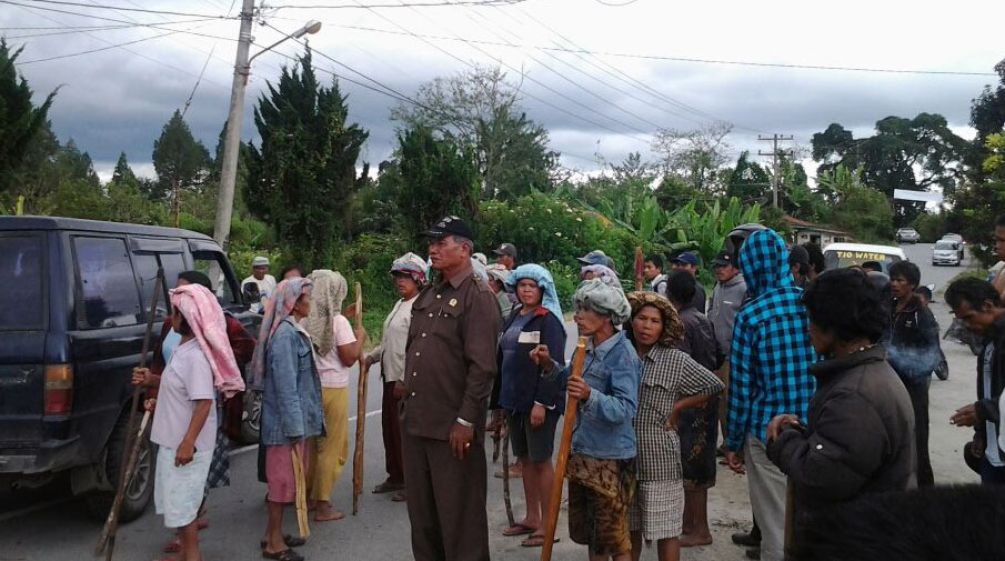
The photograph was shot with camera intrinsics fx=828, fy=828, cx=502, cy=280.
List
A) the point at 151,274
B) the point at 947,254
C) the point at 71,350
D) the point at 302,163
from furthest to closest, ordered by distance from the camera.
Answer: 1. the point at 947,254
2. the point at 302,163
3. the point at 151,274
4. the point at 71,350

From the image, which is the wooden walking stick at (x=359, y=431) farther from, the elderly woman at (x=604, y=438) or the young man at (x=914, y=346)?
the young man at (x=914, y=346)

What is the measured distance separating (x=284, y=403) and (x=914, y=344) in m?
4.33

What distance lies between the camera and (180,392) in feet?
15.1

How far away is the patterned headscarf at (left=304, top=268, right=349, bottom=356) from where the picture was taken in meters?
5.71

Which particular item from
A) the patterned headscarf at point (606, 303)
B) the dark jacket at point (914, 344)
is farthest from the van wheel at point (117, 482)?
the dark jacket at point (914, 344)

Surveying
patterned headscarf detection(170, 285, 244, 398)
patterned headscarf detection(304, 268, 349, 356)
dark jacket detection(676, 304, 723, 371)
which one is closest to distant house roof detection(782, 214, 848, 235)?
dark jacket detection(676, 304, 723, 371)

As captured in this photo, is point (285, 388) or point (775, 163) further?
point (775, 163)

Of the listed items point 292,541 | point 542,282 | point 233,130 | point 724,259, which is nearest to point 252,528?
point 292,541

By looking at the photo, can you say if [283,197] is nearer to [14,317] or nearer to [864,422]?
[14,317]

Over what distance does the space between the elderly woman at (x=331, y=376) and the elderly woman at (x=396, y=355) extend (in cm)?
42

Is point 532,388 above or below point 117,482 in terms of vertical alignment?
above

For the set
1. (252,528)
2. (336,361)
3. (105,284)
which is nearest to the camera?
(105,284)

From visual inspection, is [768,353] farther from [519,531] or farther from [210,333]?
[210,333]

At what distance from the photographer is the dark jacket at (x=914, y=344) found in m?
5.74
